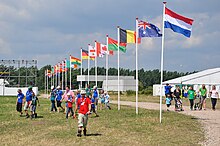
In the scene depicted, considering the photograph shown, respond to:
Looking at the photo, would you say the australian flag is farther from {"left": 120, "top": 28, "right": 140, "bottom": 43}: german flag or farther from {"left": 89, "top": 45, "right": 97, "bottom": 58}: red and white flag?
{"left": 89, "top": 45, "right": 97, "bottom": 58}: red and white flag

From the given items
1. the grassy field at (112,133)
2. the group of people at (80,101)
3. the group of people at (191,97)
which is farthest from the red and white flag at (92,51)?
the grassy field at (112,133)

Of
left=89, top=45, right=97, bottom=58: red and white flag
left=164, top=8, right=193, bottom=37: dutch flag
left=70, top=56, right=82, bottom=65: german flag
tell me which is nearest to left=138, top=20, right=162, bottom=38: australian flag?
left=164, top=8, right=193, bottom=37: dutch flag

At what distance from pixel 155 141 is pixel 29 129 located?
6643mm

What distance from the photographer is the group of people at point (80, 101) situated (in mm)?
14469

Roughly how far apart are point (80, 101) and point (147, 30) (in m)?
7.10

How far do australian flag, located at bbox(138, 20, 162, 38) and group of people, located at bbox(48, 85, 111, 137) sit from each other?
4.39m

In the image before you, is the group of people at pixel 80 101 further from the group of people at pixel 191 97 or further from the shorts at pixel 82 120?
the group of people at pixel 191 97

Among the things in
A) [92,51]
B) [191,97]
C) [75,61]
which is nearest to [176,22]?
[191,97]

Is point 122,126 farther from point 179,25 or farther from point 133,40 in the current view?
point 133,40

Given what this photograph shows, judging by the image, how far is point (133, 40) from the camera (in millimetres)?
24984

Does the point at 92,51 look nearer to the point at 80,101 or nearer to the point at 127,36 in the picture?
the point at 127,36

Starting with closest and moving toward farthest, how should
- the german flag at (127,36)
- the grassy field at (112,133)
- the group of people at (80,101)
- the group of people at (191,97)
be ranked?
the grassy field at (112,133) < the group of people at (80,101) < the german flag at (127,36) < the group of people at (191,97)

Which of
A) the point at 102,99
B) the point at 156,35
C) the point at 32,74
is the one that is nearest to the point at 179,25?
the point at 156,35

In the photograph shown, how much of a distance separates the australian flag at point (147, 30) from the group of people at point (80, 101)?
4392 mm
